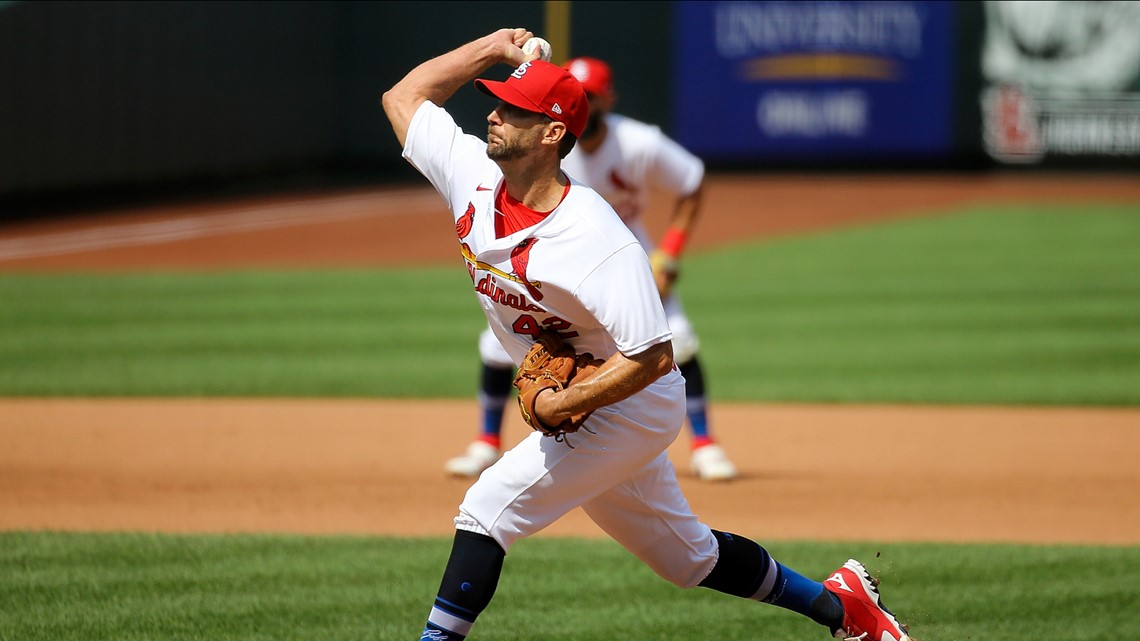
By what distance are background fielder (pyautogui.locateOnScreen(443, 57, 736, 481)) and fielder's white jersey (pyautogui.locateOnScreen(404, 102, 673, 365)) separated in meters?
2.70

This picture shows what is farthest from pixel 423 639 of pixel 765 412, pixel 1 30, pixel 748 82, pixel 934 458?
pixel 748 82

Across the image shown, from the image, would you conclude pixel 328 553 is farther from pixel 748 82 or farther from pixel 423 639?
pixel 748 82

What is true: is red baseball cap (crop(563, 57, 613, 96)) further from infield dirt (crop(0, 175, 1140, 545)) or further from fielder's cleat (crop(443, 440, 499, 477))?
infield dirt (crop(0, 175, 1140, 545))

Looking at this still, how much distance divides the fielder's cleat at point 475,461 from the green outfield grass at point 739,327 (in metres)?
2.42

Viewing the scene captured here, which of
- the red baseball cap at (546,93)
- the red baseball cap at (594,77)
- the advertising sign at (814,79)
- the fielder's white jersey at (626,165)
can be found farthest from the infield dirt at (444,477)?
the advertising sign at (814,79)

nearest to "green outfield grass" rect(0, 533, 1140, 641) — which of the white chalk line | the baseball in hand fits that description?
the baseball in hand

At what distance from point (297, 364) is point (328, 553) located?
4.90 m

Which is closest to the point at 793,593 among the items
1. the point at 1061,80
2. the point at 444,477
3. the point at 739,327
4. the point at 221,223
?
the point at 444,477

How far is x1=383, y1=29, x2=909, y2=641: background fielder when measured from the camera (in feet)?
11.8

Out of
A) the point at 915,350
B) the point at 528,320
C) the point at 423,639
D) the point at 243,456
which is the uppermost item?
the point at 528,320

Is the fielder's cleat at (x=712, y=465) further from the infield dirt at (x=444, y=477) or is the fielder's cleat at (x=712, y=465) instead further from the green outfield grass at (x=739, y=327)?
the green outfield grass at (x=739, y=327)

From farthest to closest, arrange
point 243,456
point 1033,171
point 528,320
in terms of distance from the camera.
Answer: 1. point 1033,171
2. point 243,456
3. point 528,320

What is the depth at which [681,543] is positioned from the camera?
13.2 feet

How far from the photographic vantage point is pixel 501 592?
516cm
